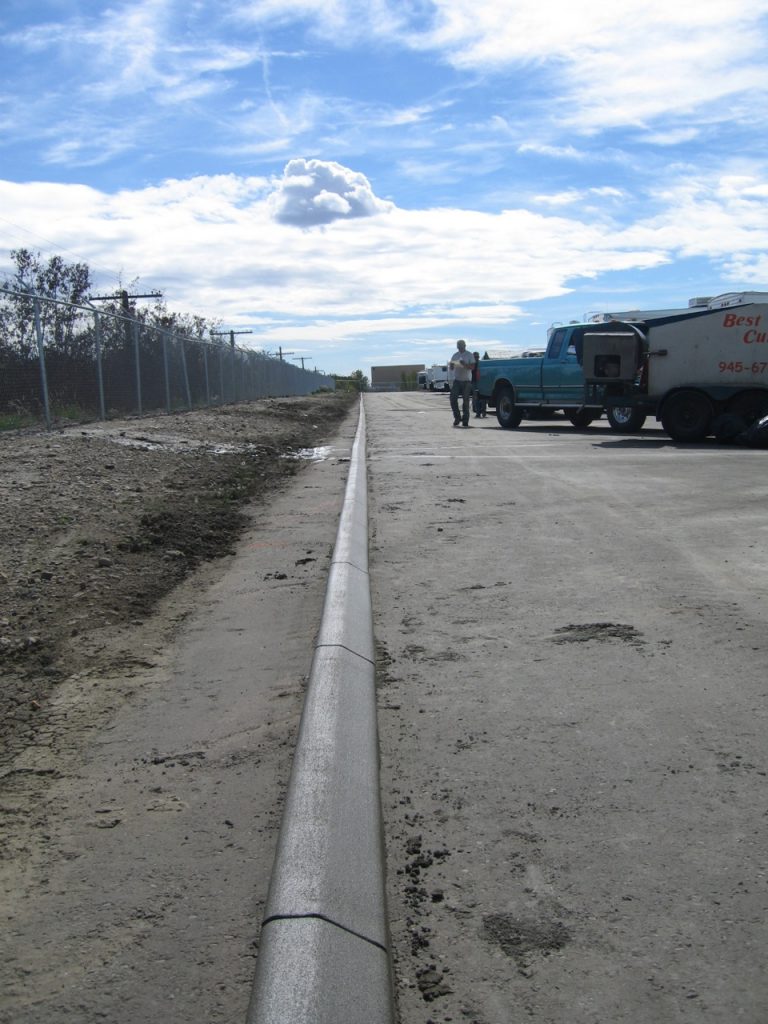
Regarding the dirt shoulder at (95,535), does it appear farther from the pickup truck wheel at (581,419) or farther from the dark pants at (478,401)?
the dark pants at (478,401)

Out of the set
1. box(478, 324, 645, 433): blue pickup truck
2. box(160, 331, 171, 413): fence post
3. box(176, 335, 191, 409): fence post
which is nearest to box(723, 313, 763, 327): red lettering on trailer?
box(478, 324, 645, 433): blue pickup truck

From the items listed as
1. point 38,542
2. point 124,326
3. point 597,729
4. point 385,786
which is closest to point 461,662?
point 597,729

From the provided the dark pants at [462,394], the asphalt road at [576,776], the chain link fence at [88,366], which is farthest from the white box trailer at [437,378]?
the asphalt road at [576,776]

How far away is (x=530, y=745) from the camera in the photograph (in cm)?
360

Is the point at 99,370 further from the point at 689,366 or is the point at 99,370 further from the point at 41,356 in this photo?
the point at 689,366

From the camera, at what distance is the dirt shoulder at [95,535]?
483 cm

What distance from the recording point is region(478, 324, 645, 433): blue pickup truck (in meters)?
20.2

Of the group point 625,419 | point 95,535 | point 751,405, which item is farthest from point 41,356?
point 751,405

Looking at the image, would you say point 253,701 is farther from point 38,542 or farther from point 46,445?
point 46,445

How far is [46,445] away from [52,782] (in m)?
10.0

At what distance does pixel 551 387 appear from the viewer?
22047 mm

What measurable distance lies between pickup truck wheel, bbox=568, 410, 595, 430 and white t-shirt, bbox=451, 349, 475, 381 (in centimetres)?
254

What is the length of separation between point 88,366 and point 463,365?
8766 mm

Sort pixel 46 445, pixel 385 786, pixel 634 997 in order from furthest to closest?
pixel 46 445 < pixel 385 786 < pixel 634 997
